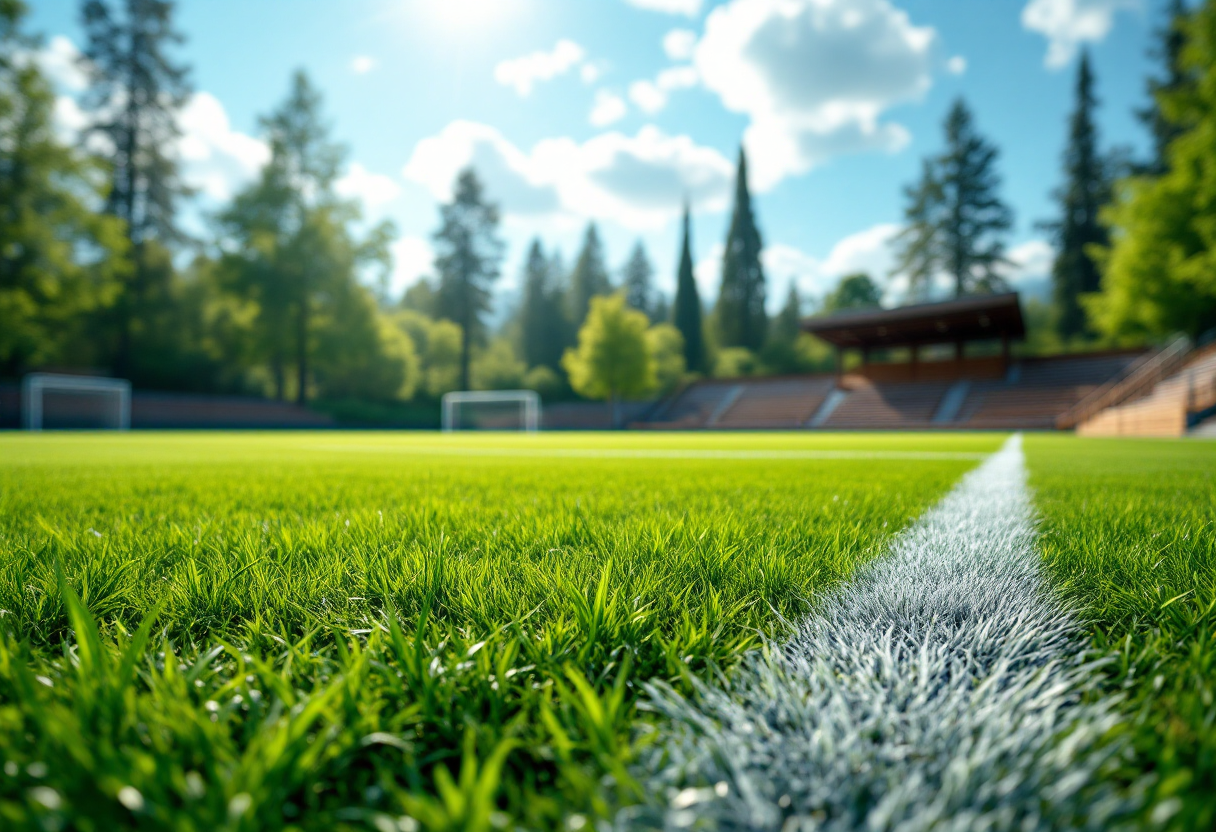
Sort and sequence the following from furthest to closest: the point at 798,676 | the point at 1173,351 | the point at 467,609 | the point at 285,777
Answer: the point at 1173,351 → the point at 467,609 → the point at 798,676 → the point at 285,777

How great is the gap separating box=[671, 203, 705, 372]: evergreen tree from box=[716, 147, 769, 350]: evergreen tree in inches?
117

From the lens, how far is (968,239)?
39906 millimetres

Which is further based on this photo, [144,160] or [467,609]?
[144,160]

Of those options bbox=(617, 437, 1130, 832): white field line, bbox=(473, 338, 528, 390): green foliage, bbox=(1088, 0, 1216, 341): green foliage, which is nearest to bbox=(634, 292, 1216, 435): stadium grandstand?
bbox=(1088, 0, 1216, 341): green foliage

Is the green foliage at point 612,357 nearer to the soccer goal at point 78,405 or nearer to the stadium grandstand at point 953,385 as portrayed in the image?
the stadium grandstand at point 953,385

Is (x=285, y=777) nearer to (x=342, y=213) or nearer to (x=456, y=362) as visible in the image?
(x=342, y=213)

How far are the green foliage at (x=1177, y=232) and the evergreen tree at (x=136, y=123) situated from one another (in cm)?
4078

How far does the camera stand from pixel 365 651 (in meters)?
0.84

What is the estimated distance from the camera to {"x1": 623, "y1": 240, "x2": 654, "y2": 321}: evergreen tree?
200 feet

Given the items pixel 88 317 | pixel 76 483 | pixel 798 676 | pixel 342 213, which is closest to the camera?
pixel 798 676

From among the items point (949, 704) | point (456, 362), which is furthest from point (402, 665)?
point (456, 362)

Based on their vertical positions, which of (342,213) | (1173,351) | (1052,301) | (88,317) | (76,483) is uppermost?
(342,213)

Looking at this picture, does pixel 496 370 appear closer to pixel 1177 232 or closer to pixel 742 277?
pixel 742 277

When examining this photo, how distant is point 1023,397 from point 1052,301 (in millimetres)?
17994
